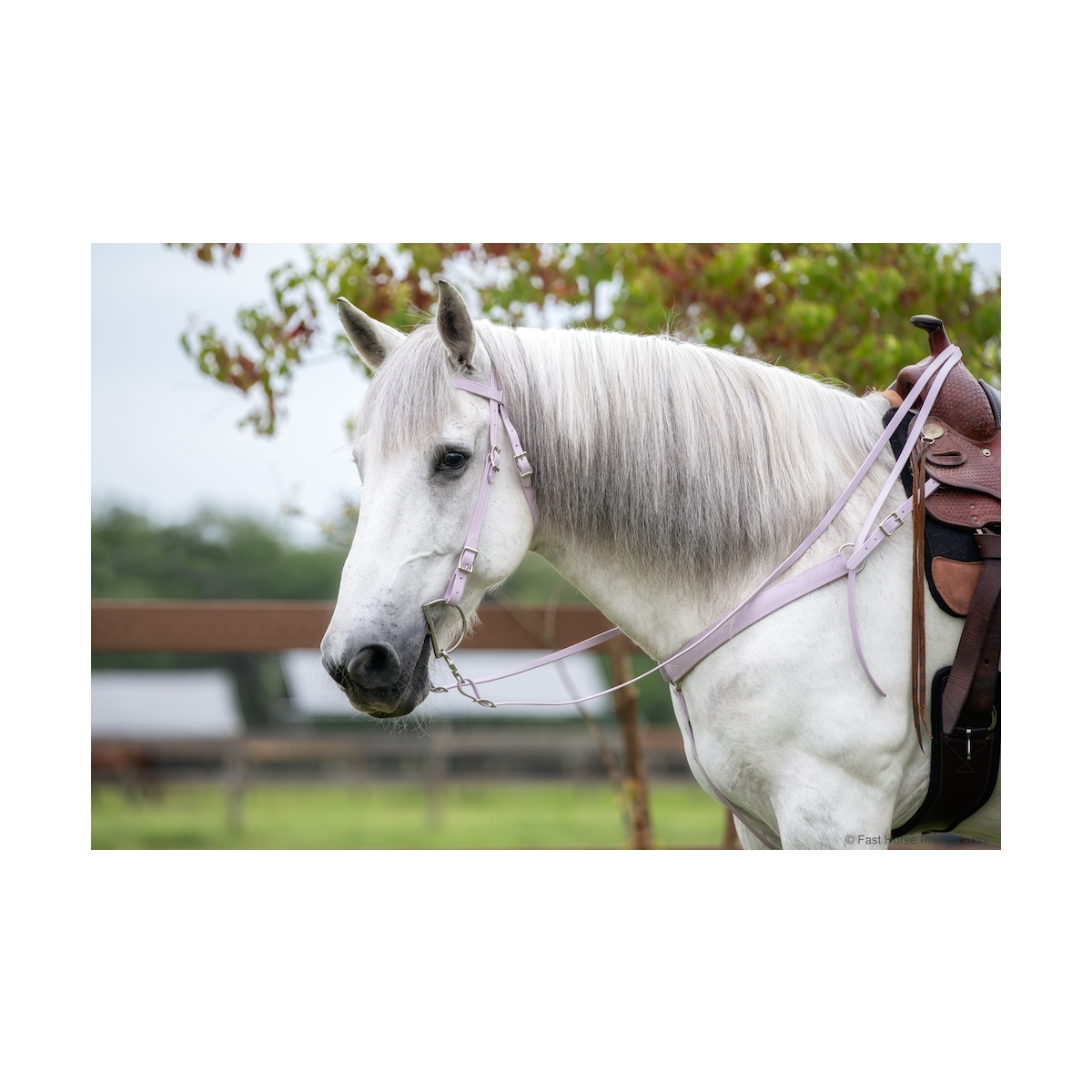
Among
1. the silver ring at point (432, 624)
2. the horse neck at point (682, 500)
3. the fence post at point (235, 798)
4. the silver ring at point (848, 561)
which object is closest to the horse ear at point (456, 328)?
the horse neck at point (682, 500)

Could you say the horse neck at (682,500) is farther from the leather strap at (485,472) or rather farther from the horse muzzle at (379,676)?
the horse muzzle at (379,676)

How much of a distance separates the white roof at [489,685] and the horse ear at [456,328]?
24.4 inches

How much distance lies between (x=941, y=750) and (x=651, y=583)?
683mm

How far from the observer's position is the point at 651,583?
1862mm

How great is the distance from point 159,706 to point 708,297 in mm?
14754

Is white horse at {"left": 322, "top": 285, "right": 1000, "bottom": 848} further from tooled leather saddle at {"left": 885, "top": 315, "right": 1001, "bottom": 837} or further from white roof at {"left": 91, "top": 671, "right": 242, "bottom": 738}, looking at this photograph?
white roof at {"left": 91, "top": 671, "right": 242, "bottom": 738}

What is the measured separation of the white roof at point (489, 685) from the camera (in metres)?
1.91

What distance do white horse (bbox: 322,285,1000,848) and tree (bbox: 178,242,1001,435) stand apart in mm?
1192

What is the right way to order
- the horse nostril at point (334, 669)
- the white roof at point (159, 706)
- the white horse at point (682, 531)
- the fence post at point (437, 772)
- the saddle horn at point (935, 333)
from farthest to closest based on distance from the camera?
the white roof at point (159, 706) < the fence post at point (437, 772) < the saddle horn at point (935, 333) < the white horse at point (682, 531) < the horse nostril at point (334, 669)

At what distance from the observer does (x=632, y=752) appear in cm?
374

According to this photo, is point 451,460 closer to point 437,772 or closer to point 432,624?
point 432,624

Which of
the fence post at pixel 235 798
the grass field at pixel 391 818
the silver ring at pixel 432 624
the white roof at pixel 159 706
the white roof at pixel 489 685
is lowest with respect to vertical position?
the grass field at pixel 391 818

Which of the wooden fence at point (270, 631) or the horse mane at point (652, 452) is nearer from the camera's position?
the horse mane at point (652, 452)

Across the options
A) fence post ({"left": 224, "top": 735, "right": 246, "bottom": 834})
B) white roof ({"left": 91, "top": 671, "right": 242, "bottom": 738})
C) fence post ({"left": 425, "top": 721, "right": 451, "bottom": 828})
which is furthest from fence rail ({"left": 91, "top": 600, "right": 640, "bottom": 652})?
white roof ({"left": 91, "top": 671, "right": 242, "bottom": 738})
